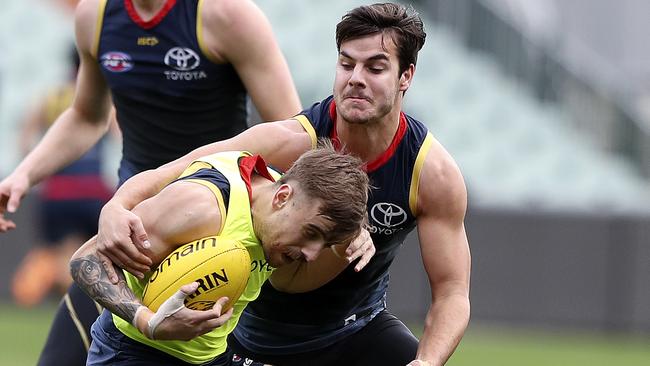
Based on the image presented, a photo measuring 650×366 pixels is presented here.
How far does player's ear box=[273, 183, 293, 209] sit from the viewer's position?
14.6 ft

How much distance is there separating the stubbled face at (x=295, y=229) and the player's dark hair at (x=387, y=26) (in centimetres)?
78

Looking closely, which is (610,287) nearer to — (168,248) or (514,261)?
(514,261)

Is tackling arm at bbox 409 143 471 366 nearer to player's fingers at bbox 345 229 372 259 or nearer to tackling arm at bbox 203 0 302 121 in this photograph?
player's fingers at bbox 345 229 372 259

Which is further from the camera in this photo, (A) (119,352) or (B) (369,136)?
(B) (369,136)

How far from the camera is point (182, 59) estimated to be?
18.9ft

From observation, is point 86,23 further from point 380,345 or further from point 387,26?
point 380,345

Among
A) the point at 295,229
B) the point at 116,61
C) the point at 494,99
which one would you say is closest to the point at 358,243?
the point at 295,229

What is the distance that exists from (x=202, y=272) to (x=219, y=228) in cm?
19

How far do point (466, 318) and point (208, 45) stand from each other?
5.42 feet

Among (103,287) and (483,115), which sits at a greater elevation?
(103,287)

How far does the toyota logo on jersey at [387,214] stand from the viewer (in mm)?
5102

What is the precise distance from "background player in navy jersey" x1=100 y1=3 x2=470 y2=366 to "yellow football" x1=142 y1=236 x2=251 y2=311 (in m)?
0.15

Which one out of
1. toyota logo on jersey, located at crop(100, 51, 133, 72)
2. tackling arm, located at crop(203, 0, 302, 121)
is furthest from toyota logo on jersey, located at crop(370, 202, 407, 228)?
toyota logo on jersey, located at crop(100, 51, 133, 72)

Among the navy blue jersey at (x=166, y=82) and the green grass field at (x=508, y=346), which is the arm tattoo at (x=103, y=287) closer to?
the navy blue jersey at (x=166, y=82)
